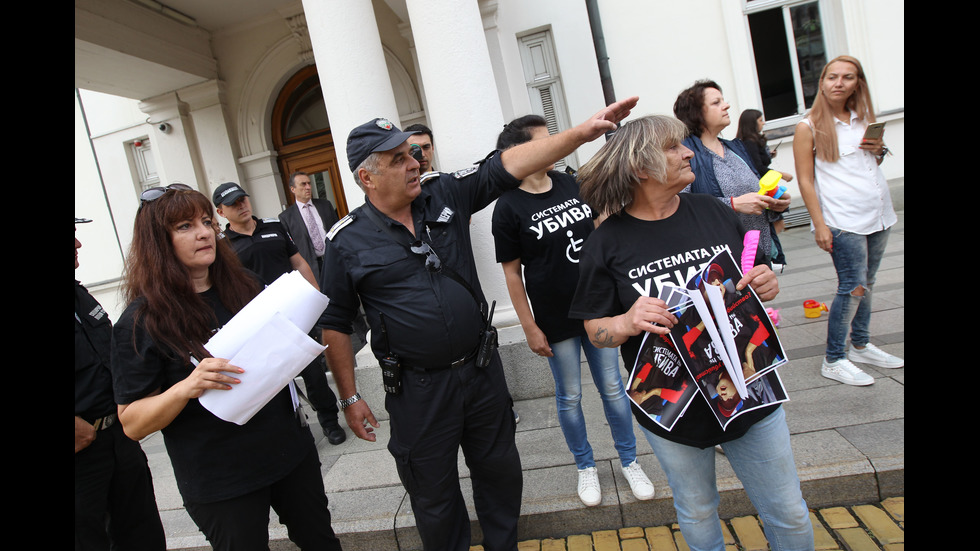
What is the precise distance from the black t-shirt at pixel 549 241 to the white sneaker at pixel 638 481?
2.51 ft

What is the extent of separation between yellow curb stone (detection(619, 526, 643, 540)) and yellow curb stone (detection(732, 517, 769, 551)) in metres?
0.44

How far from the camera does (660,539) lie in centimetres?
266

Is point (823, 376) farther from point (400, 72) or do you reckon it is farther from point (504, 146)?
point (400, 72)

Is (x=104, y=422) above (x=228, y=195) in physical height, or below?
below

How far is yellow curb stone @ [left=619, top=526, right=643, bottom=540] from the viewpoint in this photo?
2.72 metres

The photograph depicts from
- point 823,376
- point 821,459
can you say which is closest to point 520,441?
point 821,459

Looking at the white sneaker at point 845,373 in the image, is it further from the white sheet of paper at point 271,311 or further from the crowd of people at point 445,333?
the white sheet of paper at point 271,311

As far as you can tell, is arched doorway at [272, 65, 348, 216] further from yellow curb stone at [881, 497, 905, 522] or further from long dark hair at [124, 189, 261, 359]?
yellow curb stone at [881, 497, 905, 522]

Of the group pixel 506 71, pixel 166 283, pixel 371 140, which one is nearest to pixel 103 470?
pixel 166 283

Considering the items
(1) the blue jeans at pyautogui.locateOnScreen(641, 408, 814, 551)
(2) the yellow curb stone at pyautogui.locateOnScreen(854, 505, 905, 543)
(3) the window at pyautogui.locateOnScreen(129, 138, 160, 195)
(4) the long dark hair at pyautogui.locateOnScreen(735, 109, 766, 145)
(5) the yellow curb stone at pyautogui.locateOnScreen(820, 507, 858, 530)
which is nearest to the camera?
(1) the blue jeans at pyautogui.locateOnScreen(641, 408, 814, 551)

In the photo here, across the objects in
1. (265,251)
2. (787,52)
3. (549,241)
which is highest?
(787,52)

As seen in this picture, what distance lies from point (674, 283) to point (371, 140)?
1.34 metres

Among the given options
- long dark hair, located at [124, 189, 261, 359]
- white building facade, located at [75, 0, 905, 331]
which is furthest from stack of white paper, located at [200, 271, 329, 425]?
white building facade, located at [75, 0, 905, 331]

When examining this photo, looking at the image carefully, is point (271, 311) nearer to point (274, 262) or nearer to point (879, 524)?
point (274, 262)
